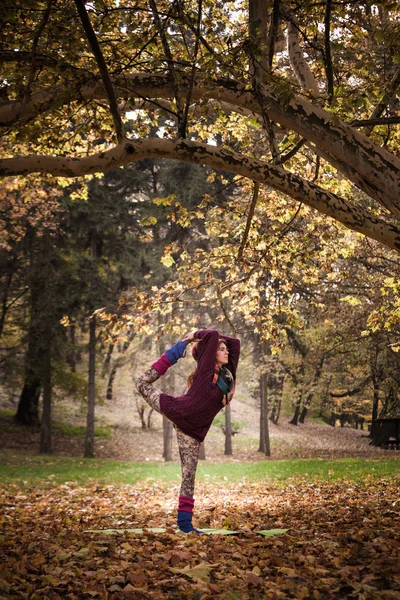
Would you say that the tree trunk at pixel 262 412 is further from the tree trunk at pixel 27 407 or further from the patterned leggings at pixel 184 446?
the patterned leggings at pixel 184 446

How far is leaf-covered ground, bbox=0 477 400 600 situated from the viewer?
128 inches

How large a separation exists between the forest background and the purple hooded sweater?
117cm

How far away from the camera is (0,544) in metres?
4.54

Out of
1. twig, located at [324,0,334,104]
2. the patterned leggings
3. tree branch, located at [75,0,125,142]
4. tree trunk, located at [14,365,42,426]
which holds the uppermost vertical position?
twig, located at [324,0,334,104]

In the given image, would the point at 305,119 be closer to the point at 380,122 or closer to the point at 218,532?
the point at 380,122

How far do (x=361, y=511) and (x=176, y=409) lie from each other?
287cm

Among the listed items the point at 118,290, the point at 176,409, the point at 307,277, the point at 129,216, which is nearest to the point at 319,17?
the point at 307,277

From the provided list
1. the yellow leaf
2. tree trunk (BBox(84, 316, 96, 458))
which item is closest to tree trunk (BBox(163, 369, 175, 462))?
tree trunk (BBox(84, 316, 96, 458))

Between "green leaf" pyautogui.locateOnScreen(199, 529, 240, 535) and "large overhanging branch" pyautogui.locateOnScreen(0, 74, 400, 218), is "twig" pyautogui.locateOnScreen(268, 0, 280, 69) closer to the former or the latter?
"large overhanging branch" pyautogui.locateOnScreen(0, 74, 400, 218)

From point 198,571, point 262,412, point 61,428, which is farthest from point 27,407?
point 198,571

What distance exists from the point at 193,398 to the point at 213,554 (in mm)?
1669

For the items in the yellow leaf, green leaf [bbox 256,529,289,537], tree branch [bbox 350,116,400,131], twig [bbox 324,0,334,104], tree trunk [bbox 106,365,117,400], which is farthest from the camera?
tree trunk [bbox 106,365,117,400]

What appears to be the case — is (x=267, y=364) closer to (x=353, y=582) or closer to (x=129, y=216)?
(x=129, y=216)

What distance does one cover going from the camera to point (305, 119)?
5301 millimetres
